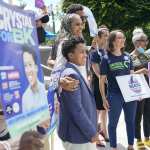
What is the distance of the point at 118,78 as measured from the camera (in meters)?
5.92

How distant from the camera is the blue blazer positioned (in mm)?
4164

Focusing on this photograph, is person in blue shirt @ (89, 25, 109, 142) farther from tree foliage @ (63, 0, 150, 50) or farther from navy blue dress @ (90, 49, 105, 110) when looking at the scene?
tree foliage @ (63, 0, 150, 50)

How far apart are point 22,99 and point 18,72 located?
7.3 inches

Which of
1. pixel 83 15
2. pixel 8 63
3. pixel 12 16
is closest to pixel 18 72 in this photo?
pixel 8 63

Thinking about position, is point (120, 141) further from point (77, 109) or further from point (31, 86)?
point (31, 86)

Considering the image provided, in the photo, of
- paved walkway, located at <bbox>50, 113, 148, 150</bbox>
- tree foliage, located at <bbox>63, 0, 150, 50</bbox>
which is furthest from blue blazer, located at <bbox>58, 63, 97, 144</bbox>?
tree foliage, located at <bbox>63, 0, 150, 50</bbox>

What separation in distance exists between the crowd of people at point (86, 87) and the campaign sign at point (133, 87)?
7cm

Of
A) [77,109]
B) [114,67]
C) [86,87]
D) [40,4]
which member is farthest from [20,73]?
[114,67]

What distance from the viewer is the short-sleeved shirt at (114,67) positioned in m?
5.94

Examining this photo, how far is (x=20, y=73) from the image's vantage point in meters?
3.25

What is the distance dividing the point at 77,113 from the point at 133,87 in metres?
2.05

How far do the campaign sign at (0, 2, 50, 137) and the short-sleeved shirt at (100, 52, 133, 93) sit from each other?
2406 mm

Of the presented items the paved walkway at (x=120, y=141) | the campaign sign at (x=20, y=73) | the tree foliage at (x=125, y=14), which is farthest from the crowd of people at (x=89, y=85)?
the tree foliage at (x=125, y=14)

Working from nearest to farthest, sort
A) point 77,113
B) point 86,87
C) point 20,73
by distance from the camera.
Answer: point 20,73, point 77,113, point 86,87
